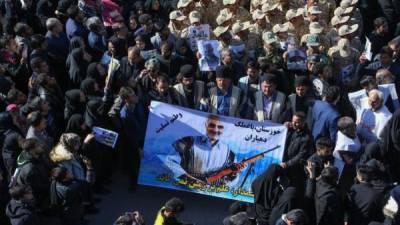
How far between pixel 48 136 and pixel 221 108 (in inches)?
96.5

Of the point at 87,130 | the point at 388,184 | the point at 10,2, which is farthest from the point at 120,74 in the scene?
the point at 388,184

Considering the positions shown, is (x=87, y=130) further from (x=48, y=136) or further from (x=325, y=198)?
(x=325, y=198)

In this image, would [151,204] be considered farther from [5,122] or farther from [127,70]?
[5,122]

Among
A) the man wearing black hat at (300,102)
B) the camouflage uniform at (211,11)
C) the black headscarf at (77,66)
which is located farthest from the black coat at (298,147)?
the camouflage uniform at (211,11)

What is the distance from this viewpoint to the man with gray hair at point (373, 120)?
11.1 m

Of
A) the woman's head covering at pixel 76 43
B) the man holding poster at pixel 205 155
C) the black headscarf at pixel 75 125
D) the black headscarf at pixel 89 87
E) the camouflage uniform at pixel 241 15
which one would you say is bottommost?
the man holding poster at pixel 205 155

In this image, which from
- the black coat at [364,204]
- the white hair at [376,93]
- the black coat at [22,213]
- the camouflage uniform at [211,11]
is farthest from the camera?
the camouflage uniform at [211,11]

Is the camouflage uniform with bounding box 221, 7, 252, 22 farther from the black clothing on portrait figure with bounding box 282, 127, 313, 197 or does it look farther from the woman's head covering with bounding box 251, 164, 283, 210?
the woman's head covering with bounding box 251, 164, 283, 210

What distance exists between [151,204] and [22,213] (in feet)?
9.61

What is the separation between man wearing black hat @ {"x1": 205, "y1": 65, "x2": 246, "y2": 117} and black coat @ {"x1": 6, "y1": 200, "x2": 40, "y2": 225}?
3386mm

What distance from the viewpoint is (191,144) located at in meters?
11.4

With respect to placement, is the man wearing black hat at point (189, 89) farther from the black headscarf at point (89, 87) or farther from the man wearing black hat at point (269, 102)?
the black headscarf at point (89, 87)

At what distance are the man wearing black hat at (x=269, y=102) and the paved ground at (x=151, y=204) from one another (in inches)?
54.5

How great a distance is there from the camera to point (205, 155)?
11344 millimetres
